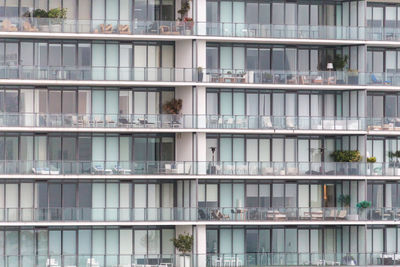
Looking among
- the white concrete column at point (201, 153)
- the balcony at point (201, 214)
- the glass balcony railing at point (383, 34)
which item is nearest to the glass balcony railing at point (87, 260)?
the balcony at point (201, 214)

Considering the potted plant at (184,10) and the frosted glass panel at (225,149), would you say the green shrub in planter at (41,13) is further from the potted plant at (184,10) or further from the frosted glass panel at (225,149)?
the frosted glass panel at (225,149)

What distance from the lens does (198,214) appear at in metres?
96.6

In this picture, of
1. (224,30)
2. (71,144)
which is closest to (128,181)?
(71,144)

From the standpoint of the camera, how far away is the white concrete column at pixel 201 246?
96.4m

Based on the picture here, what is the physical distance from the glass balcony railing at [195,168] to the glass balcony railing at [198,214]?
2056 mm

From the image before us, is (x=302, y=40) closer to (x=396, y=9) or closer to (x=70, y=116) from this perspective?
(x=396, y=9)

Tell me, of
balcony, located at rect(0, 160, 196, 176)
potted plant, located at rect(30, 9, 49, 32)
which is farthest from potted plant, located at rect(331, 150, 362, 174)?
potted plant, located at rect(30, 9, 49, 32)

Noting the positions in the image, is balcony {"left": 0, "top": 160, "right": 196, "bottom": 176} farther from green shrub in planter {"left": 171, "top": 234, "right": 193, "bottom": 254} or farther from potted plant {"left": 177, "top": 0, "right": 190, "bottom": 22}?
potted plant {"left": 177, "top": 0, "right": 190, "bottom": 22}

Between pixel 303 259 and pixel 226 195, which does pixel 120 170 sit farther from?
pixel 303 259

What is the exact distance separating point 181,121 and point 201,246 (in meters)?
7.15

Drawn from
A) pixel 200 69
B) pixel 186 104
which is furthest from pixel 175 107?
pixel 200 69

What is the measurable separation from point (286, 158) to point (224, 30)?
28.0 feet

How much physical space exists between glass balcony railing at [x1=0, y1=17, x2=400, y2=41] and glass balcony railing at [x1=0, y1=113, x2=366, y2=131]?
15.4ft

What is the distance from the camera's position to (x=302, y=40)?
98.3m
